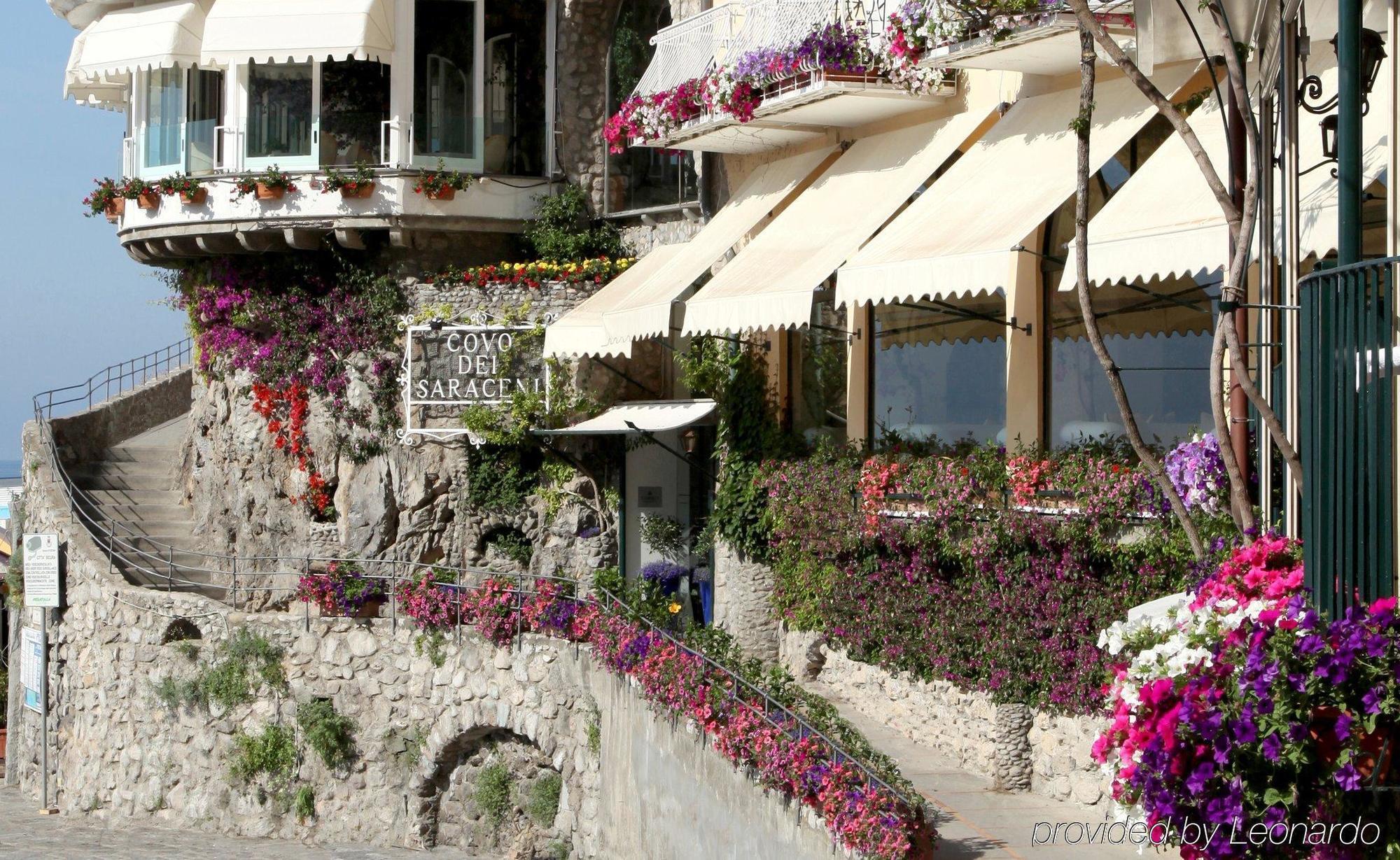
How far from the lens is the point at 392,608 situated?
19109 millimetres

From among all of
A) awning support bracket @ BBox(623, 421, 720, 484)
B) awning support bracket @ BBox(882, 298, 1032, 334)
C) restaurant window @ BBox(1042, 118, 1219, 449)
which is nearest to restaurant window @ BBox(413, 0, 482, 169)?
awning support bracket @ BBox(623, 421, 720, 484)

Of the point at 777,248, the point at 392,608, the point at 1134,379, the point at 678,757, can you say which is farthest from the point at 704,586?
the point at 1134,379

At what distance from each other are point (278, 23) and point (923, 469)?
11.8 m

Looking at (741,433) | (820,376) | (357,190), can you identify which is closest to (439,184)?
(357,190)

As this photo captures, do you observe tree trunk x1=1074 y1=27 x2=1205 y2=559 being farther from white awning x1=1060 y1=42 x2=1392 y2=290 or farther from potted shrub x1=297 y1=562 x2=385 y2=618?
potted shrub x1=297 y1=562 x2=385 y2=618

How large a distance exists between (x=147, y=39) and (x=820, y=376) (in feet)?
35.7

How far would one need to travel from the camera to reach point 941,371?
16156 millimetres

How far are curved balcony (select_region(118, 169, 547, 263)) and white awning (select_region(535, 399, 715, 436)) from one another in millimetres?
3365

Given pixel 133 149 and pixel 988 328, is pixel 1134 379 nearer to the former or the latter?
pixel 988 328

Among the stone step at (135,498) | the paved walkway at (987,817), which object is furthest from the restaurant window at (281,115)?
the paved walkway at (987,817)

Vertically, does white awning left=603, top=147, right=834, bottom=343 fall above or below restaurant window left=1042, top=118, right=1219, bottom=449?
above

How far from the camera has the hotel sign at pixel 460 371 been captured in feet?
68.9

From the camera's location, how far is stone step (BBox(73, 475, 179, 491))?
27188 mm

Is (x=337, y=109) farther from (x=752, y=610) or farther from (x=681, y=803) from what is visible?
(x=681, y=803)
